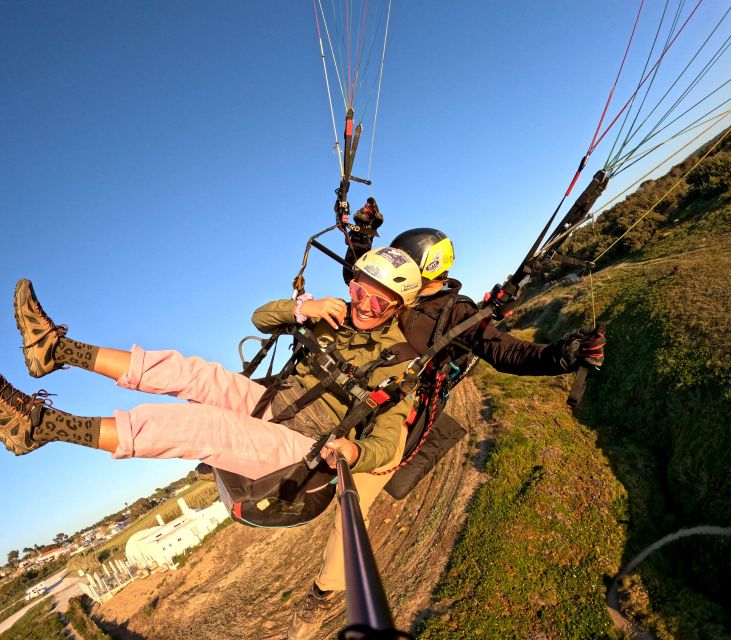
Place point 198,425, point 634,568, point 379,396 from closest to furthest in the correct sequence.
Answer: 1. point 198,425
2. point 379,396
3. point 634,568

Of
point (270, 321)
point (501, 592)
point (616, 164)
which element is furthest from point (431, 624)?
point (616, 164)

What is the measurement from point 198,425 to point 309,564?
36.3 feet

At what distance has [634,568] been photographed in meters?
6.84

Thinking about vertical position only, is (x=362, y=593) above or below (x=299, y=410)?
below

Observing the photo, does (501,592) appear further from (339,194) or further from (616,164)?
(339,194)

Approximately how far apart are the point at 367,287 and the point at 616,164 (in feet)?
9.88

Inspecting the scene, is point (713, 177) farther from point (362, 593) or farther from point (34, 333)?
point (34, 333)

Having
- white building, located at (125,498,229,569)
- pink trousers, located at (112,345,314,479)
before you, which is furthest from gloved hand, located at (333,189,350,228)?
white building, located at (125,498,229,569)

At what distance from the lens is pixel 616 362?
12.3 metres

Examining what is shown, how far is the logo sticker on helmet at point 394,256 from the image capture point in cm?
477

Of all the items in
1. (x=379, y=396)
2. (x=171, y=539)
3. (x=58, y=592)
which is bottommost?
(x=379, y=396)

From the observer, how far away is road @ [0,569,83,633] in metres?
50.1

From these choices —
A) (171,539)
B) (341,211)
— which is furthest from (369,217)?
(171,539)

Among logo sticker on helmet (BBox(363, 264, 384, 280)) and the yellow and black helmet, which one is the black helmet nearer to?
the yellow and black helmet
